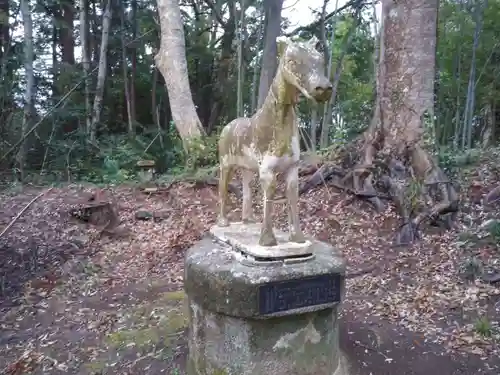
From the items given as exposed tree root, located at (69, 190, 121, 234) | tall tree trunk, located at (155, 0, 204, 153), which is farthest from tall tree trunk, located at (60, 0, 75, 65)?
exposed tree root, located at (69, 190, 121, 234)

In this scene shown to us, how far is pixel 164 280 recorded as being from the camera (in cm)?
485

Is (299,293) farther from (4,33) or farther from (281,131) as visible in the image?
(4,33)

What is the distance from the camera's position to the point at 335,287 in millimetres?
2586

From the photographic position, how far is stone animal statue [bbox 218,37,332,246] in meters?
2.20

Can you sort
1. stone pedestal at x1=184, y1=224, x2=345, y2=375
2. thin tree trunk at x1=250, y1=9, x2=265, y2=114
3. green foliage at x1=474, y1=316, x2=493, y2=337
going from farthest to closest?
thin tree trunk at x1=250, y1=9, x2=265, y2=114
green foliage at x1=474, y1=316, x2=493, y2=337
stone pedestal at x1=184, y1=224, x2=345, y2=375

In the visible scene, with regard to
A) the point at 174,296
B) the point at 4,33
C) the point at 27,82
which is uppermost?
the point at 4,33

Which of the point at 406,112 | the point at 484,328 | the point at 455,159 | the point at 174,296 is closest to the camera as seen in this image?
the point at 484,328

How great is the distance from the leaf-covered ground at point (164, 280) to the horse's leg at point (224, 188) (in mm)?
1081

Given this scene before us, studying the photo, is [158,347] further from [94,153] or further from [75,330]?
[94,153]

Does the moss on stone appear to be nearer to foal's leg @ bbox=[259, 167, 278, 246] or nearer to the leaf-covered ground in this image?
the leaf-covered ground

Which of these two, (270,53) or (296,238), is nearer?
(296,238)

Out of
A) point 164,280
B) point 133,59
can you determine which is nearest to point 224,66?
point 133,59

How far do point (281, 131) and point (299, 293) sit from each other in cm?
88

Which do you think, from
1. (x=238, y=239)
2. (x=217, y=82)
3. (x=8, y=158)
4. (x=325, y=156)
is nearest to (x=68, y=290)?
(x=238, y=239)
